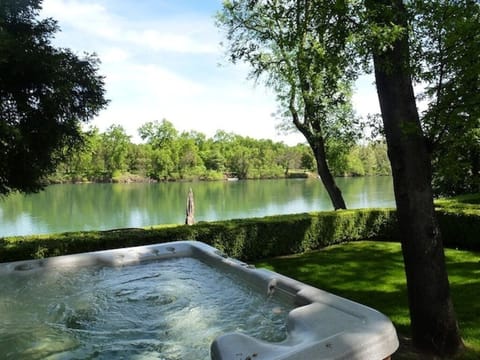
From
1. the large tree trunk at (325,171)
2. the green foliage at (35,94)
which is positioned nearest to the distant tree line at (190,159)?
the large tree trunk at (325,171)

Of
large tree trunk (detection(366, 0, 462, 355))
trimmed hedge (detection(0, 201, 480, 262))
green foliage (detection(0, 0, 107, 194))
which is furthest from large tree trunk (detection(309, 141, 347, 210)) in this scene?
large tree trunk (detection(366, 0, 462, 355))

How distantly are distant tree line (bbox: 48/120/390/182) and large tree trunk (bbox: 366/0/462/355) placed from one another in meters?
42.6

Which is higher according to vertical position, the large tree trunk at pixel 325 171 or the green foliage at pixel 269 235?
the large tree trunk at pixel 325 171

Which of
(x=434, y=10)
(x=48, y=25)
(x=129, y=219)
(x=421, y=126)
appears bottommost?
(x=129, y=219)

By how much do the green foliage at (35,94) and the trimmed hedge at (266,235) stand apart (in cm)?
94

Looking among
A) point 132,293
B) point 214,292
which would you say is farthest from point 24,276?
point 214,292

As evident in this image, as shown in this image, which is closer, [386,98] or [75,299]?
[386,98]

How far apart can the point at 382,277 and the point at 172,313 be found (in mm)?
3447

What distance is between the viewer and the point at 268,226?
7355 mm

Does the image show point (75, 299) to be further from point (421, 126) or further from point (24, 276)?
point (421, 126)

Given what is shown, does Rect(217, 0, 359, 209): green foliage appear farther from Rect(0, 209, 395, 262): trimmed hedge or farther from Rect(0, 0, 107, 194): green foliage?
Rect(0, 0, 107, 194): green foliage

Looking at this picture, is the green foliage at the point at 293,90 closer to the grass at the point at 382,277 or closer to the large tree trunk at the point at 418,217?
the grass at the point at 382,277

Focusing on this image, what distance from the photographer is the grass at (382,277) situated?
3.81 m

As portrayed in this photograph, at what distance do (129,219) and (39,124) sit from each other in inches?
631
